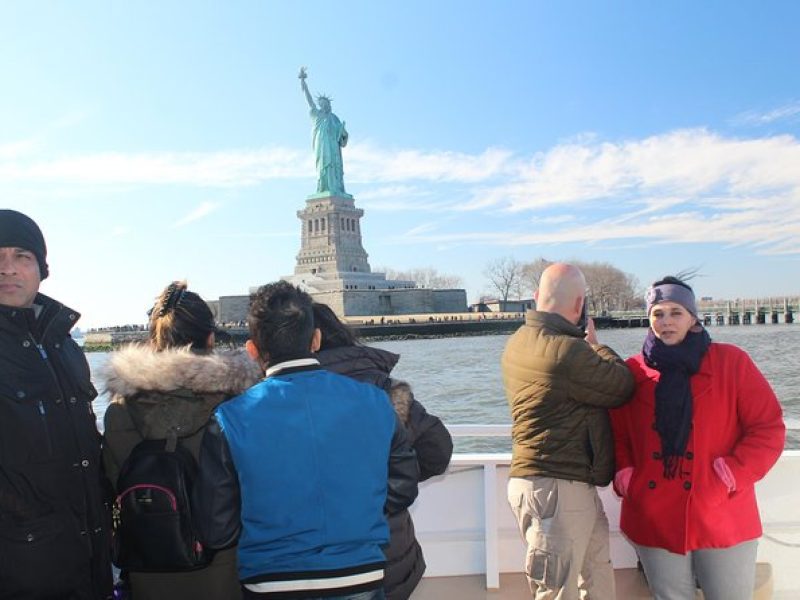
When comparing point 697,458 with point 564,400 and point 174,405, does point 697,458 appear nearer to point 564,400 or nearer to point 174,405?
point 564,400

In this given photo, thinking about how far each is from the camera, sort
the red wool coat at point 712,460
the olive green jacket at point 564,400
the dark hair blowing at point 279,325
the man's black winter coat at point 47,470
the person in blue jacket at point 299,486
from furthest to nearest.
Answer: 1. the olive green jacket at point 564,400
2. the red wool coat at point 712,460
3. the man's black winter coat at point 47,470
4. the dark hair blowing at point 279,325
5. the person in blue jacket at point 299,486

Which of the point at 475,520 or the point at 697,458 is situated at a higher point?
the point at 697,458

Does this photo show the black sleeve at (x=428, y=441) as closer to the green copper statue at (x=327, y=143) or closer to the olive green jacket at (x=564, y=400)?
the olive green jacket at (x=564, y=400)

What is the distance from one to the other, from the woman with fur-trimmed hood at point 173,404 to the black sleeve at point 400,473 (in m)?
0.43

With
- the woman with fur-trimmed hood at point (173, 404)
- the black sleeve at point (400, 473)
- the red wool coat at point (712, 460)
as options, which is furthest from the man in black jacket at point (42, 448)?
the red wool coat at point (712, 460)

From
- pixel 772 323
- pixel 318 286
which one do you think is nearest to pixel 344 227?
A: pixel 318 286

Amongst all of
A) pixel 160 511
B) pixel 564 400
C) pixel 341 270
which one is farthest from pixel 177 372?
pixel 341 270

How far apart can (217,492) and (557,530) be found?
1161mm

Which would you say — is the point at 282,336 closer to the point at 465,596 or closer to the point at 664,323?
the point at 664,323

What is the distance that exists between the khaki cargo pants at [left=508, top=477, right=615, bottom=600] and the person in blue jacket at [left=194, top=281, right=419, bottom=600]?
803 mm

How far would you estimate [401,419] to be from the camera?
1.74 metres

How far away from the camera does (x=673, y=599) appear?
6.63 ft

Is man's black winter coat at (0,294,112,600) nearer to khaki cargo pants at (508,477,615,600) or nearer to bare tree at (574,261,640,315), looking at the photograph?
khaki cargo pants at (508,477,615,600)

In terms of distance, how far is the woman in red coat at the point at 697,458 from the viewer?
1.96m
